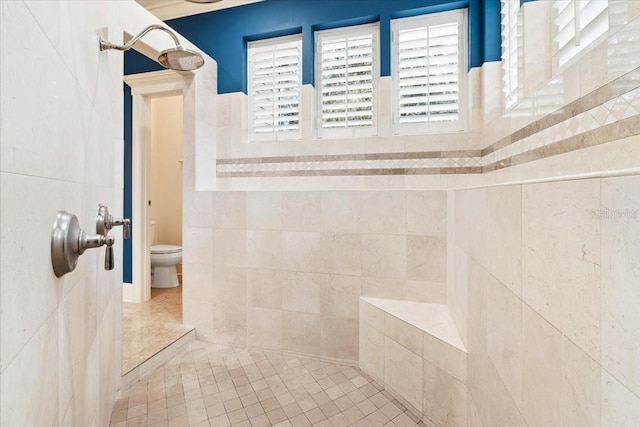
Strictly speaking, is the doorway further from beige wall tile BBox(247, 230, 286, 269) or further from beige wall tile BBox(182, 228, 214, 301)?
beige wall tile BBox(247, 230, 286, 269)

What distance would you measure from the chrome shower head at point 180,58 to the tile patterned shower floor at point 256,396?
1891mm

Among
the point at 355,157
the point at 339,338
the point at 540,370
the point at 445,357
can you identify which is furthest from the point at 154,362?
the point at 540,370

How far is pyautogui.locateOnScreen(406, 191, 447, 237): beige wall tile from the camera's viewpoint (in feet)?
6.65

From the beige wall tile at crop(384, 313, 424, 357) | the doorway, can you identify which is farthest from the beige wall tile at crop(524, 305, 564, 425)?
the doorway

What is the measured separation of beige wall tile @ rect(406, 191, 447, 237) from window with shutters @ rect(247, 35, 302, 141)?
3.88ft

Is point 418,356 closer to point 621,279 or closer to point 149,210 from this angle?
point 621,279

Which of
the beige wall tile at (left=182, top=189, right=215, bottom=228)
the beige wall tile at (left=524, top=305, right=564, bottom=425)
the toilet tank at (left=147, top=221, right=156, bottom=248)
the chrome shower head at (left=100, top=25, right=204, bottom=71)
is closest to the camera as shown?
the beige wall tile at (left=524, top=305, right=564, bottom=425)

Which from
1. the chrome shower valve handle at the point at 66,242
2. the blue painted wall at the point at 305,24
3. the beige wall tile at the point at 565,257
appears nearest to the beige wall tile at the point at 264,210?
the blue painted wall at the point at 305,24

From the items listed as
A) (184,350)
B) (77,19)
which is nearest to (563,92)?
(77,19)

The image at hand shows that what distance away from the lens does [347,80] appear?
2.58 metres

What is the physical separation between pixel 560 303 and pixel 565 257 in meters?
0.10

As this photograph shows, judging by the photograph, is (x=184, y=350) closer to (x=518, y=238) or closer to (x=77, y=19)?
(x=77, y=19)

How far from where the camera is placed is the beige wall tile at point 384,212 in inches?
82.4

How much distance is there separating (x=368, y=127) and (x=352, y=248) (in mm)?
1023
